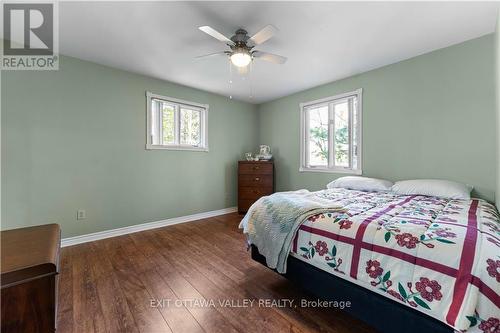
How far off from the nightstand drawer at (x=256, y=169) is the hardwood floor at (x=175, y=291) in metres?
1.70

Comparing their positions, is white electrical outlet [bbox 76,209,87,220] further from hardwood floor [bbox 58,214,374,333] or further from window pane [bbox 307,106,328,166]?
window pane [bbox 307,106,328,166]

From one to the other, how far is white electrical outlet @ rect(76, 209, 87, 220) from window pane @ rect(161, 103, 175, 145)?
4.90 ft

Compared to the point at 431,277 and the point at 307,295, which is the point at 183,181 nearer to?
the point at 307,295

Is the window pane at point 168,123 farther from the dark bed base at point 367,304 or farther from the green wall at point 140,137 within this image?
the dark bed base at point 367,304

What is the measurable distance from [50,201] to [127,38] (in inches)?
85.6

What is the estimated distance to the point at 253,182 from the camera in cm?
423

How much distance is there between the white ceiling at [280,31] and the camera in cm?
184

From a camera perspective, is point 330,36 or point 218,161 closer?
point 330,36

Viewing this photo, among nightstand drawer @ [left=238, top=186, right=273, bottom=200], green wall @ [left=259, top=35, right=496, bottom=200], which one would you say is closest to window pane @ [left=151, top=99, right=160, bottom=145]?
nightstand drawer @ [left=238, top=186, right=273, bottom=200]

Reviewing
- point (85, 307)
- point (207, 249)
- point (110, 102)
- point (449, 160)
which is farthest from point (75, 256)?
point (449, 160)

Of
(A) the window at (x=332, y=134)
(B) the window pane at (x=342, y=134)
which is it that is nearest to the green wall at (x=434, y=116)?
(A) the window at (x=332, y=134)

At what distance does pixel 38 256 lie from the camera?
2.59 ft

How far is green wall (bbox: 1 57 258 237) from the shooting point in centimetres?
240

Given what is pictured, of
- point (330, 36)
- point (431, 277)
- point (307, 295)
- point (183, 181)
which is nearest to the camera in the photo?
point (431, 277)
